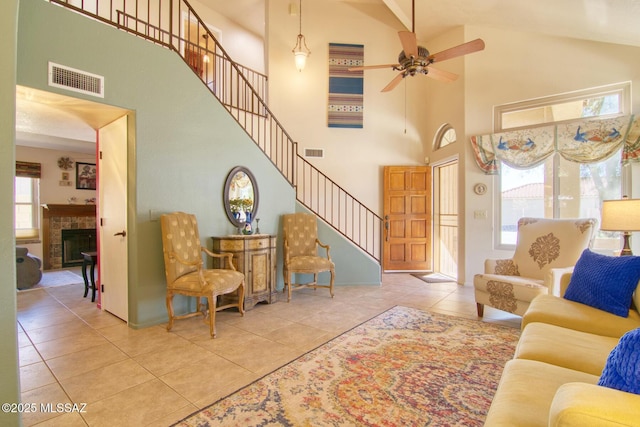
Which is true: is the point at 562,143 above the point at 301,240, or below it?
above

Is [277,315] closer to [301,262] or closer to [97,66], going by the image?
[301,262]

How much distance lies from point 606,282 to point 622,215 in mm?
1103

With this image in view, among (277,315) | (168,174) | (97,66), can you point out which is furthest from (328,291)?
(97,66)

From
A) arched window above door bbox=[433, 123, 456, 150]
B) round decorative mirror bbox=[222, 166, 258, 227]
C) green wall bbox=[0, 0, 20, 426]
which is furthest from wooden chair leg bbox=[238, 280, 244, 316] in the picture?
arched window above door bbox=[433, 123, 456, 150]

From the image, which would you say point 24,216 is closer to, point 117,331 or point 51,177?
point 51,177

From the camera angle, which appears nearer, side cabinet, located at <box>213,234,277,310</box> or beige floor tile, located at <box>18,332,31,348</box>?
beige floor tile, located at <box>18,332,31,348</box>

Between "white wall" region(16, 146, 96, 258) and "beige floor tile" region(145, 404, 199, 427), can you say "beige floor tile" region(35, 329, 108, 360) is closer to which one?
"beige floor tile" region(145, 404, 199, 427)

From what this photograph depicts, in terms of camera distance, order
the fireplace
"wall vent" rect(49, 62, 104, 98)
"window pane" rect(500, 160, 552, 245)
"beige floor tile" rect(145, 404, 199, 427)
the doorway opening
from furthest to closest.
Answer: the fireplace < the doorway opening < "window pane" rect(500, 160, 552, 245) < "wall vent" rect(49, 62, 104, 98) < "beige floor tile" rect(145, 404, 199, 427)

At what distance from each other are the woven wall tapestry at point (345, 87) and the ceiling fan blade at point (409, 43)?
292cm

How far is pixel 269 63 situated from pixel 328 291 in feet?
15.2

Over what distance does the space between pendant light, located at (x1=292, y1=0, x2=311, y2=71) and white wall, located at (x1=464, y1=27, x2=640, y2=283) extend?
116 inches

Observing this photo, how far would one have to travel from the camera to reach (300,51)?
5594 millimetres

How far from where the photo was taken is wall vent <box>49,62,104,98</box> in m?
2.50

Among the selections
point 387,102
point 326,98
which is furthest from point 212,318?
point 387,102
